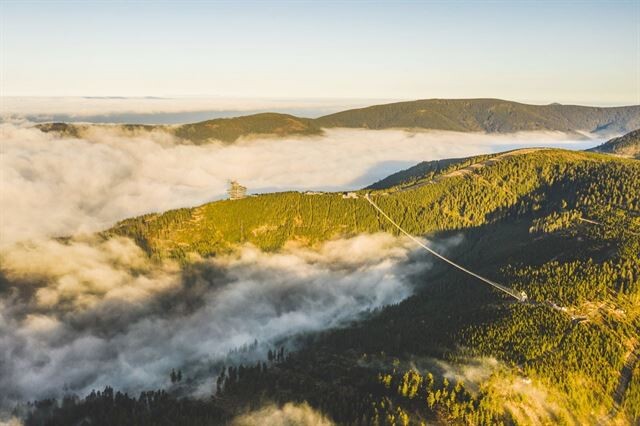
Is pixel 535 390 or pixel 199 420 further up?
pixel 535 390

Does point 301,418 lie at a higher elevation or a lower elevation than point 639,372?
lower

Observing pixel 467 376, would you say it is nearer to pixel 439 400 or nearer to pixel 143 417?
pixel 439 400

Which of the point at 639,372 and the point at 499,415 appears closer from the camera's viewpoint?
the point at 499,415

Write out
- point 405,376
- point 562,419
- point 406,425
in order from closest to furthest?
point 406,425 < point 562,419 < point 405,376

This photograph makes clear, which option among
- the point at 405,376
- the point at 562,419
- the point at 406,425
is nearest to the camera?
the point at 406,425

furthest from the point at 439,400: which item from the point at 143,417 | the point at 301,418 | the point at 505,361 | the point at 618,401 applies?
the point at 143,417

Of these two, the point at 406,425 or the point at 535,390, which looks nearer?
the point at 406,425

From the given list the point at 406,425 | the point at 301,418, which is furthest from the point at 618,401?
the point at 301,418

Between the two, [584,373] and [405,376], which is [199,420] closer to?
[405,376]
